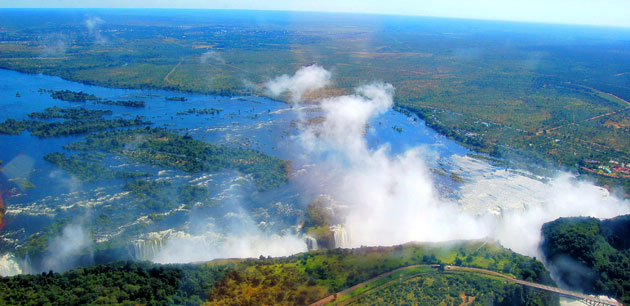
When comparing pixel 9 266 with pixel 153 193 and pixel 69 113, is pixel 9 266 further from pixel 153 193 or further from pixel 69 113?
pixel 69 113

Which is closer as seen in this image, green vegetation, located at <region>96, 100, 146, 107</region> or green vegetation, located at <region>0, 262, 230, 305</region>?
green vegetation, located at <region>0, 262, 230, 305</region>

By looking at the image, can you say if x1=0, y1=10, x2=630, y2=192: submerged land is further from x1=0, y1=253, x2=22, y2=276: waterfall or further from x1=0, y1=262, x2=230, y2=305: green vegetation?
x1=0, y1=253, x2=22, y2=276: waterfall

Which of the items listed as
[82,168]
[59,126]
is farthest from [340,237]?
[59,126]

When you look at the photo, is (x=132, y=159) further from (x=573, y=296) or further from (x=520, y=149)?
(x=520, y=149)

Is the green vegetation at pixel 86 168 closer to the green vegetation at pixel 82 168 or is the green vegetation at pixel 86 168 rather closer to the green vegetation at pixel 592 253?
the green vegetation at pixel 82 168

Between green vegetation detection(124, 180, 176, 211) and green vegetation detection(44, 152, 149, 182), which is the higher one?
green vegetation detection(44, 152, 149, 182)

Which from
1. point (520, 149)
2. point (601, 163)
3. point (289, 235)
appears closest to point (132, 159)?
point (289, 235)

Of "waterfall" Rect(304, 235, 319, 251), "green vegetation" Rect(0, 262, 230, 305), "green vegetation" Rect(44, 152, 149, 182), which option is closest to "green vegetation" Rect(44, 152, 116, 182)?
"green vegetation" Rect(44, 152, 149, 182)
